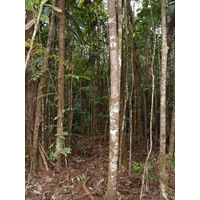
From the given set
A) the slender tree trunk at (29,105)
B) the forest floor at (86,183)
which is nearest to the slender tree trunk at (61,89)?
the forest floor at (86,183)

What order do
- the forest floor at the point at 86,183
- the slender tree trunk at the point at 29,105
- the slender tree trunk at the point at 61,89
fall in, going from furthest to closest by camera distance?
the slender tree trunk at the point at 29,105, the slender tree trunk at the point at 61,89, the forest floor at the point at 86,183

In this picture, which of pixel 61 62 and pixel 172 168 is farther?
pixel 172 168

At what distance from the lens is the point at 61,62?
3189 millimetres

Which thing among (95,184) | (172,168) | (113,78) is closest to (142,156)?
(172,168)

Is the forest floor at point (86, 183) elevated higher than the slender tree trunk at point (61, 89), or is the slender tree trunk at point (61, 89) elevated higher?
the slender tree trunk at point (61, 89)

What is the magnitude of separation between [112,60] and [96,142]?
12.2ft

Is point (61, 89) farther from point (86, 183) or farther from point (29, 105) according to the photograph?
point (86, 183)

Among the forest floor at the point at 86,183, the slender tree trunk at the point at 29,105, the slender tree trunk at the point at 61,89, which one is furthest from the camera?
the slender tree trunk at the point at 29,105

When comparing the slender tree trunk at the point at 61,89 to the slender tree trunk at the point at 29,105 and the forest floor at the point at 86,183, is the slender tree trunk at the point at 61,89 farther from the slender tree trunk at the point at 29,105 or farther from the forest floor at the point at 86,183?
the slender tree trunk at the point at 29,105

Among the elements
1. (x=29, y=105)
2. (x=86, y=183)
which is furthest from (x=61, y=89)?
(x=86, y=183)

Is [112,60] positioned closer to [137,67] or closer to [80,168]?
[80,168]

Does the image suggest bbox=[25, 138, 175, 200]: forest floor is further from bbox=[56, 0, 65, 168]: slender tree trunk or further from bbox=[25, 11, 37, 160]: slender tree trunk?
bbox=[25, 11, 37, 160]: slender tree trunk

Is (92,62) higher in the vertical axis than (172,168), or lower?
higher

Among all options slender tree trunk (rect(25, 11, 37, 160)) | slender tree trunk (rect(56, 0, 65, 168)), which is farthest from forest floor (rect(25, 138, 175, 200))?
slender tree trunk (rect(25, 11, 37, 160))
